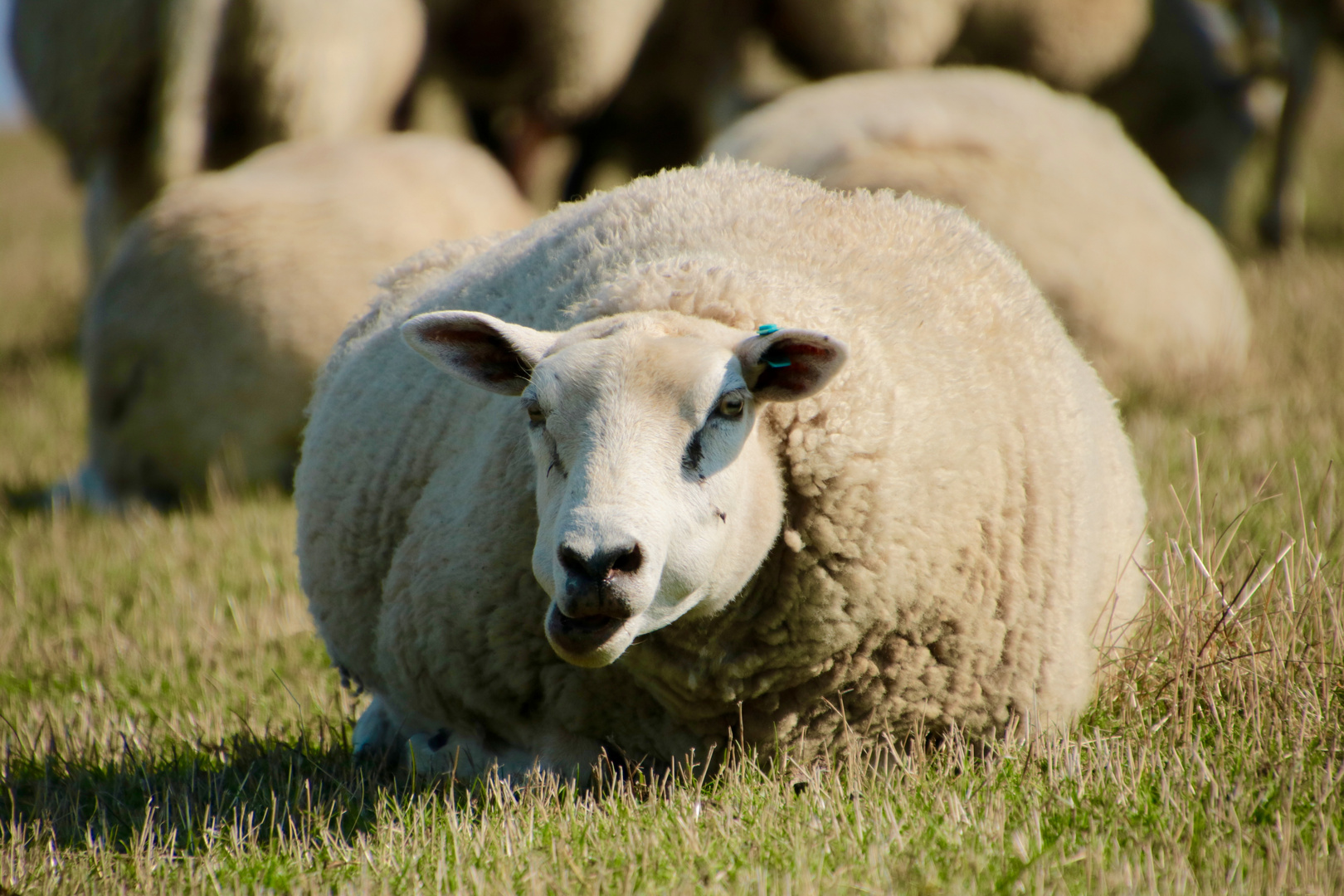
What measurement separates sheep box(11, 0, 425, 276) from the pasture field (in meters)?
3.46

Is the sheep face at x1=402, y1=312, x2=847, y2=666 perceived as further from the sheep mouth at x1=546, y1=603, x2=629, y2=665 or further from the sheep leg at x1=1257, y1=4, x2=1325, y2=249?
the sheep leg at x1=1257, y1=4, x2=1325, y2=249

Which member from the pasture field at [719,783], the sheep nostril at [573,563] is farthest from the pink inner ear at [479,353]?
the pasture field at [719,783]

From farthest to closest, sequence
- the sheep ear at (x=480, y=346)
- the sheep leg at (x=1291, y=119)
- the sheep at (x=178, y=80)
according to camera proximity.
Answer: the sheep leg at (x=1291, y=119)
the sheep at (x=178, y=80)
the sheep ear at (x=480, y=346)

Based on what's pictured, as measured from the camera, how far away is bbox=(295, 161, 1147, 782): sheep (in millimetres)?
2377

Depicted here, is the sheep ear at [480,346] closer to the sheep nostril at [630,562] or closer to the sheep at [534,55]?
the sheep nostril at [630,562]

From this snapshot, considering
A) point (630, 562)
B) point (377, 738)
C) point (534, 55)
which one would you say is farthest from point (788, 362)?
point (534, 55)

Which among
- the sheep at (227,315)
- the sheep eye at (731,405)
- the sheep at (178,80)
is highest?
the sheep eye at (731,405)

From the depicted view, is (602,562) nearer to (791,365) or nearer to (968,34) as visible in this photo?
(791,365)

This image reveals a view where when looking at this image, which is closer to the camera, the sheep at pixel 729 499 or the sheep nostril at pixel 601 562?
the sheep nostril at pixel 601 562

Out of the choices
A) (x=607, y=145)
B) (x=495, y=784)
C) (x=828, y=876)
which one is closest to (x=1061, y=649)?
(x=828, y=876)

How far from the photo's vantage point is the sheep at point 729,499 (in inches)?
93.6

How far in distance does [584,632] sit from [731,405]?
1.61 feet

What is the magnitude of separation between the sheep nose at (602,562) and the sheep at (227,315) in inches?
154

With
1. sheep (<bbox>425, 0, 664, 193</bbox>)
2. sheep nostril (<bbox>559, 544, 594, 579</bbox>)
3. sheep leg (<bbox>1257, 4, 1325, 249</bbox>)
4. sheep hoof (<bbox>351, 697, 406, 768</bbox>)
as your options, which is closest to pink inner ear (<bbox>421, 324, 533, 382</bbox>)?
sheep nostril (<bbox>559, 544, 594, 579</bbox>)
